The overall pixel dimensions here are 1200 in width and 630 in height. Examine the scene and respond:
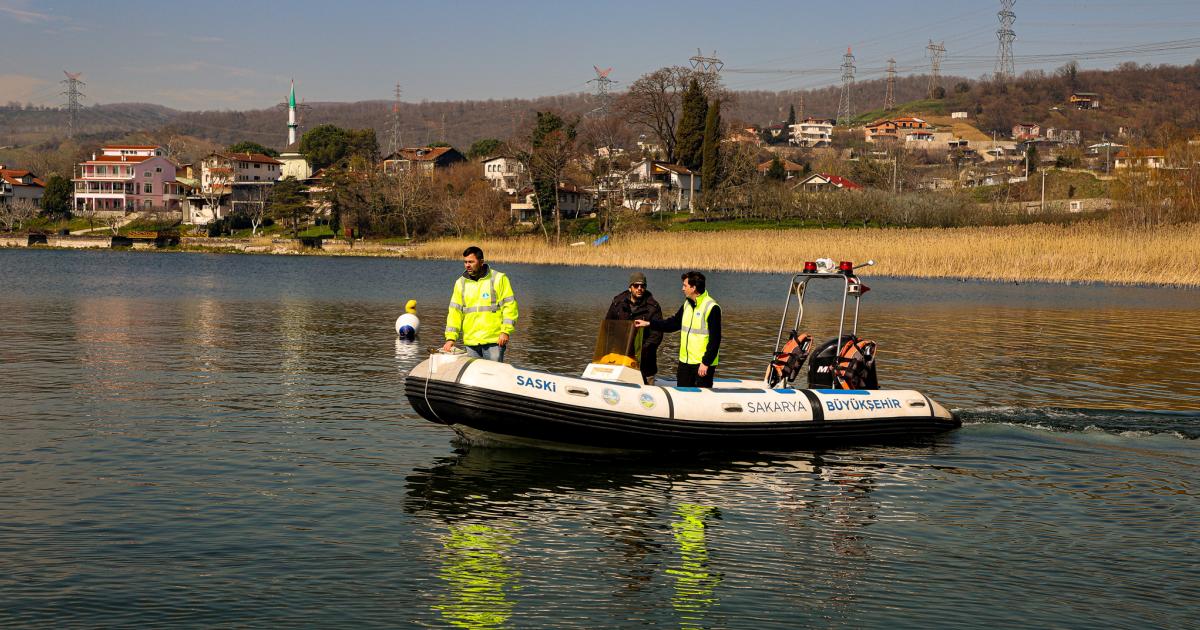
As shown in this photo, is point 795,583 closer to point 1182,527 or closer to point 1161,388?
point 1182,527

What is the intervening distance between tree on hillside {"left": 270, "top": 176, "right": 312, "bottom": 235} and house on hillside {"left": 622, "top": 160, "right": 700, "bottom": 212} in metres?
31.2

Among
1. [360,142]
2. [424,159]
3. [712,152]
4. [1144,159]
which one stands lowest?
[1144,159]

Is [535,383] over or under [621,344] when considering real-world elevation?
under

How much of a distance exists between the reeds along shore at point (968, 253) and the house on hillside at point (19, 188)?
9028cm

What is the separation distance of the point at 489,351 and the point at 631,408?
2128 millimetres

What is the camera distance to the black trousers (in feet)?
43.7

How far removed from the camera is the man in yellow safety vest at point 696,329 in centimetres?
1293

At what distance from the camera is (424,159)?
122 m

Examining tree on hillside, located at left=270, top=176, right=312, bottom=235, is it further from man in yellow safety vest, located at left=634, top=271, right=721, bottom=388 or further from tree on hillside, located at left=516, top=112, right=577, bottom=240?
man in yellow safety vest, located at left=634, top=271, right=721, bottom=388

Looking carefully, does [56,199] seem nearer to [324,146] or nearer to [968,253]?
[324,146]

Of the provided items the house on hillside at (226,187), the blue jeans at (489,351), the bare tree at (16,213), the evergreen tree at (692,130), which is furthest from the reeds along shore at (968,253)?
the bare tree at (16,213)

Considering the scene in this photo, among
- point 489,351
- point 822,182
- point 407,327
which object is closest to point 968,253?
point 407,327

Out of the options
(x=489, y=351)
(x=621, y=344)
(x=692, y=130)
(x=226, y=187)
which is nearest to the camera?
(x=621, y=344)

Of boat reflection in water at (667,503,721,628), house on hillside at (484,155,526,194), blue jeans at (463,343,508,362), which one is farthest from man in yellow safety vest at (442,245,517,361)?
house on hillside at (484,155,526,194)
